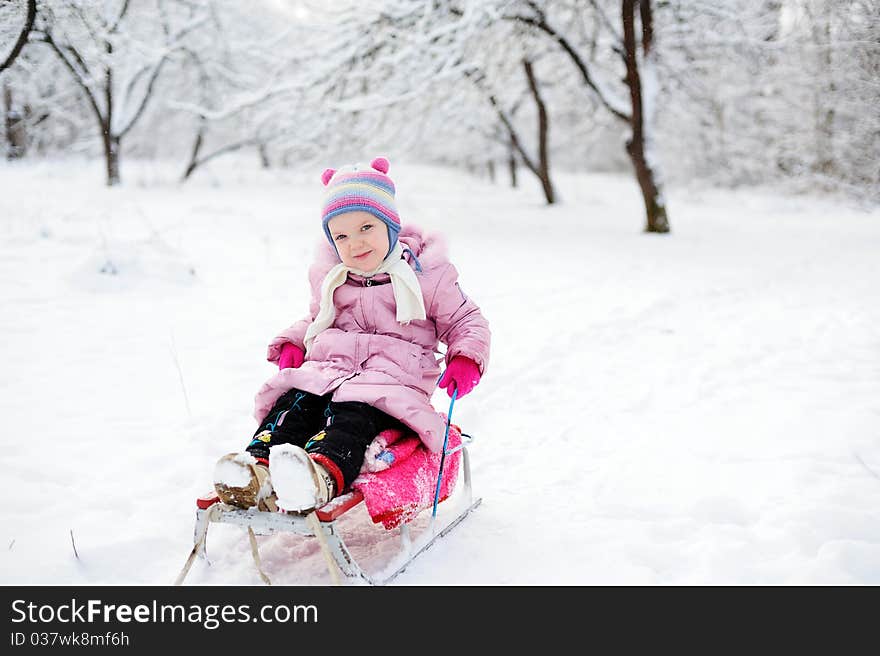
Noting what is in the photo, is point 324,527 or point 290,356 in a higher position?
point 290,356

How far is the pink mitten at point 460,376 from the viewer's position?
2357 millimetres

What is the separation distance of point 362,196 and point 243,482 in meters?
1.06

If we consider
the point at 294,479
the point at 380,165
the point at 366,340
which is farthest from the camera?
the point at 380,165

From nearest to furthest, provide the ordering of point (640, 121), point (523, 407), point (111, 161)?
point (523, 407)
point (640, 121)
point (111, 161)

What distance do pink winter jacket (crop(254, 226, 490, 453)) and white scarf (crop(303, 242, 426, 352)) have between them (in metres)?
0.04

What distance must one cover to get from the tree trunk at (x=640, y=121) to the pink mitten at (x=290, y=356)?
7.61 m

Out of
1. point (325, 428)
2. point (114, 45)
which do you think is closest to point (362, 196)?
point (325, 428)

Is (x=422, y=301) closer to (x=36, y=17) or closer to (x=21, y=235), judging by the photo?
(x=36, y=17)

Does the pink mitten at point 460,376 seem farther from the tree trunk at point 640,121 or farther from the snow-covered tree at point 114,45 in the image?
the tree trunk at point 640,121

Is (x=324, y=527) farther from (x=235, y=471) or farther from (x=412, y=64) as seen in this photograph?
(x=412, y=64)

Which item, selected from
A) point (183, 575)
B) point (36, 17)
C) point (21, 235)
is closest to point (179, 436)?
point (183, 575)

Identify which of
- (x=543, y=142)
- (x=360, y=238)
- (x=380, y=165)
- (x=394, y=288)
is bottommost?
(x=394, y=288)

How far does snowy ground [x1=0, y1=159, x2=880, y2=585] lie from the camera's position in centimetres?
227

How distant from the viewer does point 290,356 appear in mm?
2646
